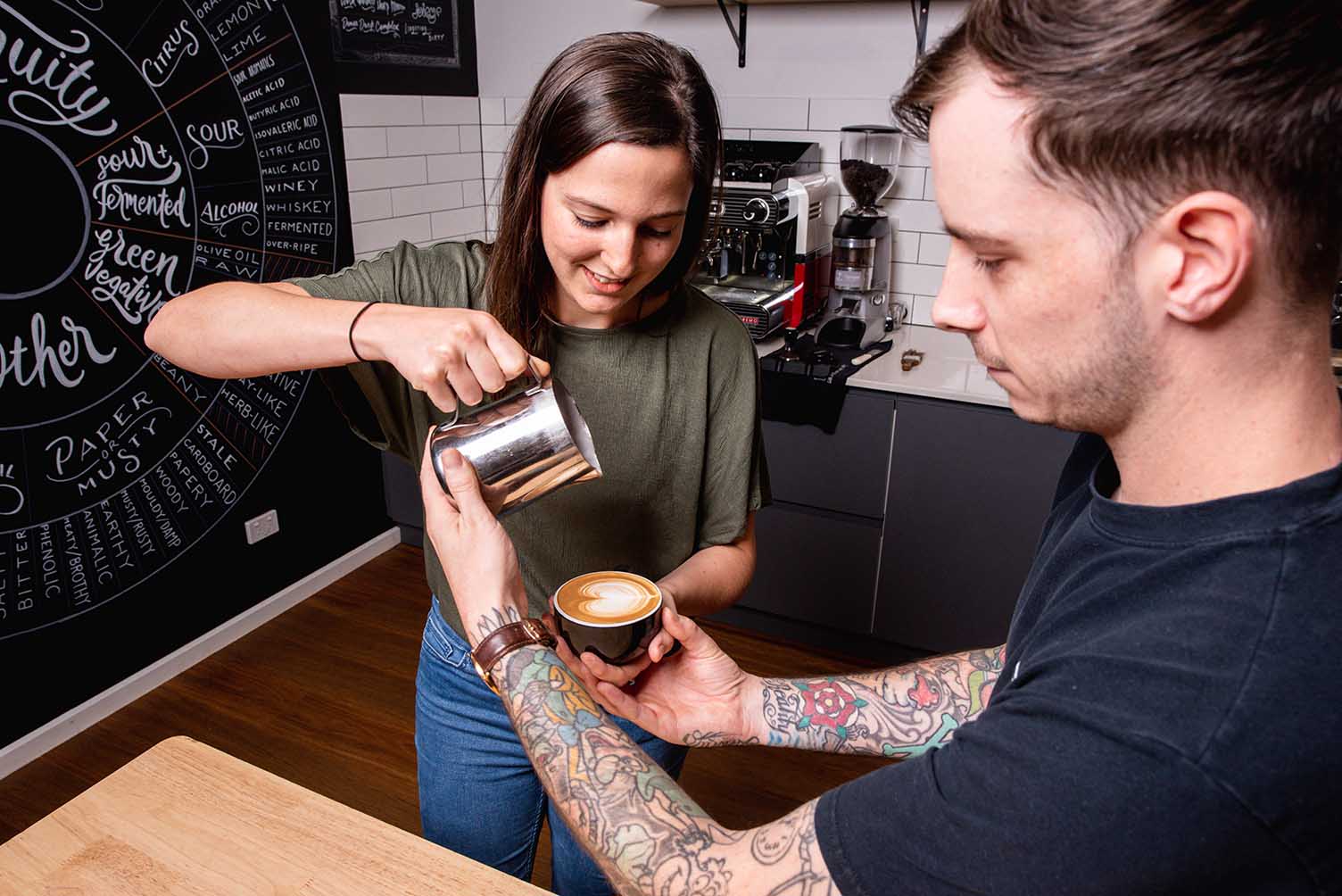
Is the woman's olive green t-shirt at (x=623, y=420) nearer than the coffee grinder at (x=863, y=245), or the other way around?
the woman's olive green t-shirt at (x=623, y=420)

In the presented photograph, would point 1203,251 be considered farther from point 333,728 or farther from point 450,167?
point 450,167

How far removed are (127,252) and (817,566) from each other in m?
1.94

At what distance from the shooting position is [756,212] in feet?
8.38

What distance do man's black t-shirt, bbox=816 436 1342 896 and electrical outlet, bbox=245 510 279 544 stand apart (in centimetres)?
244

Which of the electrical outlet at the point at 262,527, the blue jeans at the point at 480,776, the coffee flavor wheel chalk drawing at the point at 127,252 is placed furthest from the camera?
the electrical outlet at the point at 262,527

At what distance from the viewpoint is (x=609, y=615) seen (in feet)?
3.16

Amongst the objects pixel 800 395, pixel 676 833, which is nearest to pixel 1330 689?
pixel 676 833

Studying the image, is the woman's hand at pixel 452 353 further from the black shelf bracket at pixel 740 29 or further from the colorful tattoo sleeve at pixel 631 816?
the black shelf bracket at pixel 740 29

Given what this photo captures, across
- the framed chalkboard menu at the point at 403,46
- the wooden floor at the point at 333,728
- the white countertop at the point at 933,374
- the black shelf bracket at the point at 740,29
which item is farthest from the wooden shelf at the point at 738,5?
the wooden floor at the point at 333,728

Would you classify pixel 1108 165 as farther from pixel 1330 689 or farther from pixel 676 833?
pixel 676 833

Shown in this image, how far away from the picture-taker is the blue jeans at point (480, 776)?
1.21 meters

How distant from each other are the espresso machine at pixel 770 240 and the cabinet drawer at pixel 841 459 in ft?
1.07

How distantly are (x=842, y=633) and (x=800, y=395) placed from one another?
29.5 inches

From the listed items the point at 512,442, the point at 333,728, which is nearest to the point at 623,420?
the point at 512,442
